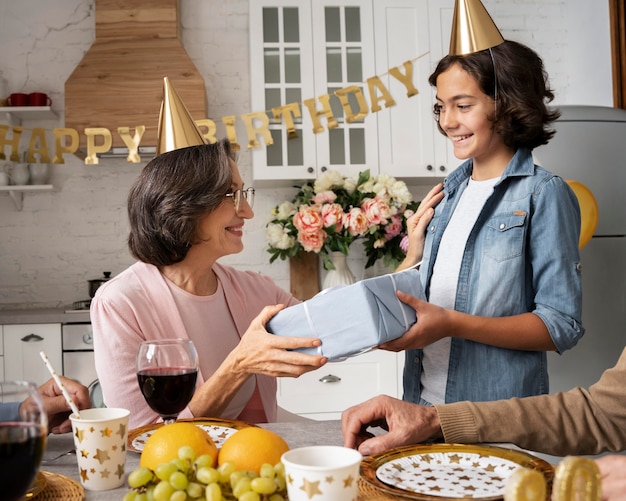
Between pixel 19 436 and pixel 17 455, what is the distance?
2cm

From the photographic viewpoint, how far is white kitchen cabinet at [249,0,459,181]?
3.80m

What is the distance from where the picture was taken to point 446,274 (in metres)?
1.71

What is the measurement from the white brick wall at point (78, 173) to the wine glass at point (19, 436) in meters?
3.43

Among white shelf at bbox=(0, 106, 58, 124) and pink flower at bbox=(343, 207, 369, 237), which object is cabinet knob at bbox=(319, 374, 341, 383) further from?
white shelf at bbox=(0, 106, 58, 124)

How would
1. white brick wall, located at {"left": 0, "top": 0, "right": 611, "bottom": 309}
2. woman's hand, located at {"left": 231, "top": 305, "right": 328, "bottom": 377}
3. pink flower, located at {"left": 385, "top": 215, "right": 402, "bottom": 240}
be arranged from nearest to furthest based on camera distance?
woman's hand, located at {"left": 231, "top": 305, "right": 328, "bottom": 377}
pink flower, located at {"left": 385, "top": 215, "right": 402, "bottom": 240}
white brick wall, located at {"left": 0, "top": 0, "right": 611, "bottom": 309}

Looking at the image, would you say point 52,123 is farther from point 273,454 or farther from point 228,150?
point 273,454

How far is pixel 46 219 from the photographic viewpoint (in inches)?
160

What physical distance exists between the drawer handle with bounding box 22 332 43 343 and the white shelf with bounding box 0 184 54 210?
0.84m

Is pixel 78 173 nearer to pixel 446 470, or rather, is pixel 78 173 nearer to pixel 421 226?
pixel 421 226

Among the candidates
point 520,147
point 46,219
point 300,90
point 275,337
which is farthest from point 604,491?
point 46,219

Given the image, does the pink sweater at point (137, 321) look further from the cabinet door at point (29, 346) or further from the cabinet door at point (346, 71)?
the cabinet door at point (346, 71)

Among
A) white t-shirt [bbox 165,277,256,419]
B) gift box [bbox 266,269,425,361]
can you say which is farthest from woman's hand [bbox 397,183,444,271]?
gift box [bbox 266,269,425,361]

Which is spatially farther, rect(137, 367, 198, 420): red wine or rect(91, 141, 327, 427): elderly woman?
rect(91, 141, 327, 427): elderly woman

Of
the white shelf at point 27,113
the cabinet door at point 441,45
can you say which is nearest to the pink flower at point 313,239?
the cabinet door at point 441,45
